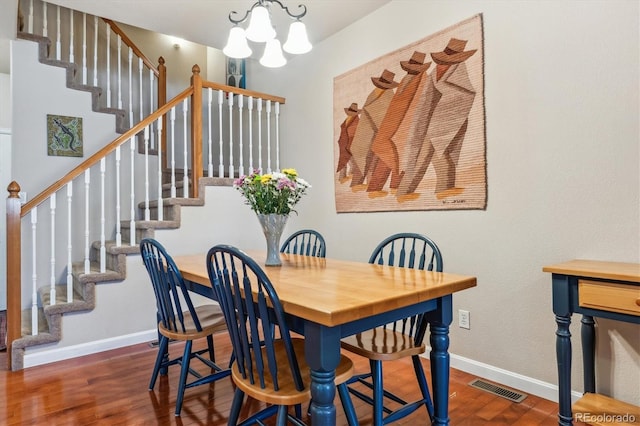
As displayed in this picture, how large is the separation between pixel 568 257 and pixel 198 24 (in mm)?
3398

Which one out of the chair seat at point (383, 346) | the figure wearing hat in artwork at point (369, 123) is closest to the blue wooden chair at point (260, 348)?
the chair seat at point (383, 346)

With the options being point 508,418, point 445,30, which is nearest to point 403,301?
point 508,418

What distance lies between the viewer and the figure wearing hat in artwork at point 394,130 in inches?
105

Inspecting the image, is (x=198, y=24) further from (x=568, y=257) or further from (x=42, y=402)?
(x=568, y=257)

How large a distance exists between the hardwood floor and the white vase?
80cm

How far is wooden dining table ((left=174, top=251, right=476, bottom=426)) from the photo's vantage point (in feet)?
3.81

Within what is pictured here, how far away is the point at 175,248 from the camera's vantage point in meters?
3.30

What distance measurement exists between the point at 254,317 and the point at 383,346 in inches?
26.5

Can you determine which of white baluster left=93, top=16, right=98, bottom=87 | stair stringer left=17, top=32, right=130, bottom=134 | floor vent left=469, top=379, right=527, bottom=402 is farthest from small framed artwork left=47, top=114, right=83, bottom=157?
floor vent left=469, top=379, right=527, bottom=402

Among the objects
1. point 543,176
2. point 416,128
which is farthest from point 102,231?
point 543,176

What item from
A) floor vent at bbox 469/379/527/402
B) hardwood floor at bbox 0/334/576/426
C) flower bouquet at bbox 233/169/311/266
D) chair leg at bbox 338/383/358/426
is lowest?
hardwood floor at bbox 0/334/576/426

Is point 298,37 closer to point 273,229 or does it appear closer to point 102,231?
point 273,229

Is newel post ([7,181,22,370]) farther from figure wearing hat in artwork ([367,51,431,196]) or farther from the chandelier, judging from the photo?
figure wearing hat in artwork ([367,51,431,196])

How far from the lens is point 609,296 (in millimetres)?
1538
